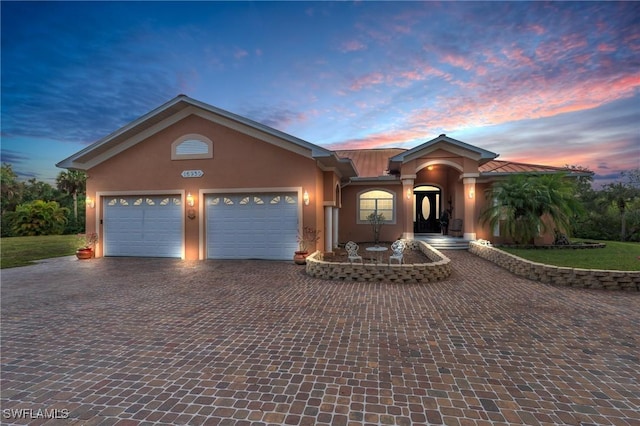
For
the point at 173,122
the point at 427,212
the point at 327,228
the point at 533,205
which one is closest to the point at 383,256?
the point at 327,228

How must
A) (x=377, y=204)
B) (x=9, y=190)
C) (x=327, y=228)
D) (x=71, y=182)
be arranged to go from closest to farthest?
(x=327, y=228) → (x=377, y=204) → (x=9, y=190) → (x=71, y=182)

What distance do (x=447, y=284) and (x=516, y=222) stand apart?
7.01m

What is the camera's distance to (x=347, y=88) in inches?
518

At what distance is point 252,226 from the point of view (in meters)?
10.6

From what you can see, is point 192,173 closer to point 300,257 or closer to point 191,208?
point 191,208

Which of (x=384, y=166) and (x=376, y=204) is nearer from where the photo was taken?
(x=376, y=204)

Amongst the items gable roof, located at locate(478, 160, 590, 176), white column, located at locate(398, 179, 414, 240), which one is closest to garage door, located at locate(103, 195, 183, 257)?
white column, located at locate(398, 179, 414, 240)

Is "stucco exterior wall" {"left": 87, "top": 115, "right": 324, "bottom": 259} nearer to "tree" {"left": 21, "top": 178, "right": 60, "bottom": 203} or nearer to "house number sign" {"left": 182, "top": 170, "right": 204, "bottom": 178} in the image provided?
"house number sign" {"left": 182, "top": 170, "right": 204, "bottom": 178}

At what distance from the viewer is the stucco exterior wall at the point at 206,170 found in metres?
10.2

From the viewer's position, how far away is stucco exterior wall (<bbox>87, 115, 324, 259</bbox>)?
10.2 meters

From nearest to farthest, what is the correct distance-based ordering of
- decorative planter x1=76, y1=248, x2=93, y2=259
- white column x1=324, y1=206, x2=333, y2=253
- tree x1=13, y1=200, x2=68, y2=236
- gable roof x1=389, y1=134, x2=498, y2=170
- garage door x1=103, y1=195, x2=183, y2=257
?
decorative planter x1=76, y1=248, x2=93, y2=259 < garage door x1=103, y1=195, x2=183, y2=257 < white column x1=324, y1=206, x2=333, y2=253 < gable roof x1=389, y1=134, x2=498, y2=170 < tree x1=13, y1=200, x2=68, y2=236

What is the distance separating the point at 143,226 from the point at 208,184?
131 inches

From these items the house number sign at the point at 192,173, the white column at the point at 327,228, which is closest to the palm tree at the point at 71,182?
the house number sign at the point at 192,173

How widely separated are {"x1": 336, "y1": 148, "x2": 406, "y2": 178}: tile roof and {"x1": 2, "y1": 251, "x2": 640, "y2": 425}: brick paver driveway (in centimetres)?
1056
